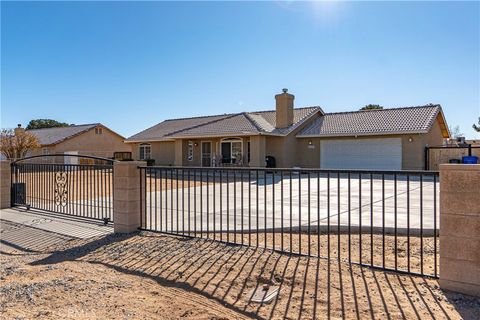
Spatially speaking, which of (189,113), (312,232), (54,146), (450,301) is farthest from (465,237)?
(54,146)

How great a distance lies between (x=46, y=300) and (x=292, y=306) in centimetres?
252

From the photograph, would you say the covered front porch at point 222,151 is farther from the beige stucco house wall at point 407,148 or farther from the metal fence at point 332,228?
the metal fence at point 332,228

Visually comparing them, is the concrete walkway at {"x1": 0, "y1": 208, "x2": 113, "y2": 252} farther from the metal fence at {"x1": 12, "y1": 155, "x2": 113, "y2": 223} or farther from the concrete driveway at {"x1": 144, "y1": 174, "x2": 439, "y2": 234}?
the concrete driveway at {"x1": 144, "y1": 174, "x2": 439, "y2": 234}

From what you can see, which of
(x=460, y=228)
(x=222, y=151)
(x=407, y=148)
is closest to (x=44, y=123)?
(x=222, y=151)

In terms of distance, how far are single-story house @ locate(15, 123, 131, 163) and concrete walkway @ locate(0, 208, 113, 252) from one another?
2907 centimetres

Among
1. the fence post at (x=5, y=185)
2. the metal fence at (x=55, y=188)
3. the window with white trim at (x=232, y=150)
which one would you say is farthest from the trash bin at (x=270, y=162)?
the fence post at (x=5, y=185)

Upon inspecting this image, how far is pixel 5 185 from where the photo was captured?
1004cm

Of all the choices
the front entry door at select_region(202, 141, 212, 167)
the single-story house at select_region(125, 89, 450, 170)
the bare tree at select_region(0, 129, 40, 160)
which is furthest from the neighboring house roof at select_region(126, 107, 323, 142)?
the bare tree at select_region(0, 129, 40, 160)

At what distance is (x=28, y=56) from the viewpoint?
1359 cm

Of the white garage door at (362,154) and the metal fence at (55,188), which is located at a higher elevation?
the white garage door at (362,154)

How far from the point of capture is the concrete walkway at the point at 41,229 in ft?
20.4

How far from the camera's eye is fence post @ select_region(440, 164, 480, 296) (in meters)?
3.53

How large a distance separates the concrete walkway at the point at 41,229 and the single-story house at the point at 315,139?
15.2 metres

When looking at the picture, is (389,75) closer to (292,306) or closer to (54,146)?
(292,306)
